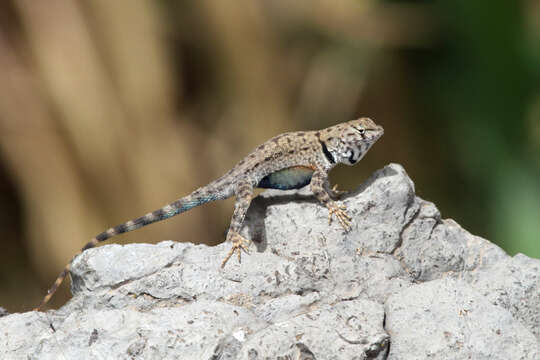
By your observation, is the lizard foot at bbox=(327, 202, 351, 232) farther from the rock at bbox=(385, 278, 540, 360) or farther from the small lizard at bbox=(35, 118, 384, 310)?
the rock at bbox=(385, 278, 540, 360)

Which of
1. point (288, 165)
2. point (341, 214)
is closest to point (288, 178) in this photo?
point (288, 165)

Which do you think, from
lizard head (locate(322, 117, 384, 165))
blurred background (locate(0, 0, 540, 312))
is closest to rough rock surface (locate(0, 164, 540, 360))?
lizard head (locate(322, 117, 384, 165))

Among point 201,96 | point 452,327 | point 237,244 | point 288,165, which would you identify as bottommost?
point 452,327

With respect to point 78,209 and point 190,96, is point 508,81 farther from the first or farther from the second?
point 78,209

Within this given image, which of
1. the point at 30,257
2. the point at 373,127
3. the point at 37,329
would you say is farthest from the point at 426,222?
the point at 30,257

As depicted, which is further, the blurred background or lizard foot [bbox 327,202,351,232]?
the blurred background

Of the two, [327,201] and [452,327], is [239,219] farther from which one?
[452,327]

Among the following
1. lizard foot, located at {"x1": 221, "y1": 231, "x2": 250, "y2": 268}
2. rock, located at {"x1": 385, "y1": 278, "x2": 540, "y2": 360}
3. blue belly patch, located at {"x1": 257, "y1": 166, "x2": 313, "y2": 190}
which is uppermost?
blue belly patch, located at {"x1": 257, "y1": 166, "x2": 313, "y2": 190}
